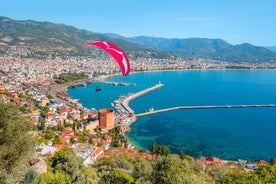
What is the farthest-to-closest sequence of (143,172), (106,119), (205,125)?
(205,125)
(106,119)
(143,172)

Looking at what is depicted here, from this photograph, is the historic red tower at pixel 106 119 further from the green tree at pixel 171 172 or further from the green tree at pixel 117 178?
the green tree at pixel 171 172

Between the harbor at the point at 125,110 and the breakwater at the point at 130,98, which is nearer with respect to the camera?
the harbor at the point at 125,110

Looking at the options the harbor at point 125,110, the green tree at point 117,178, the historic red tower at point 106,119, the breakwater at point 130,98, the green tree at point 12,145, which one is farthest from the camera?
the breakwater at point 130,98

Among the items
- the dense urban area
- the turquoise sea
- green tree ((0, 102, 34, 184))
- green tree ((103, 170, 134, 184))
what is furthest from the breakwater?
green tree ((0, 102, 34, 184))

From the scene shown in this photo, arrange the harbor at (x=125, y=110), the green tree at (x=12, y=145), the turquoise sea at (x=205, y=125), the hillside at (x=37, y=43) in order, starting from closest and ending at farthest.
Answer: the green tree at (x=12, y=145), the turquoise sea at (x=205, y=125), the harbor at (x=125, y=110), the hillside at (x=37, y=43)

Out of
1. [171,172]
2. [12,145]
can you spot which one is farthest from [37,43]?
[171,172]

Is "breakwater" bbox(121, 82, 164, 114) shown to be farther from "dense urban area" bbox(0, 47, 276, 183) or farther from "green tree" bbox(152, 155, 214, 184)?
"green tree" bbox(152, 155, 214, 184)

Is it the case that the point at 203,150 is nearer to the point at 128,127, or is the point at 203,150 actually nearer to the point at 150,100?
the point at 128,127

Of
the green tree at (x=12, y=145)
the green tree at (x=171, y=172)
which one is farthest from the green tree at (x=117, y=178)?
the green tree at (x=12, y=145)

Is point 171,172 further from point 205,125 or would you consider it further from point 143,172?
point 205,125
